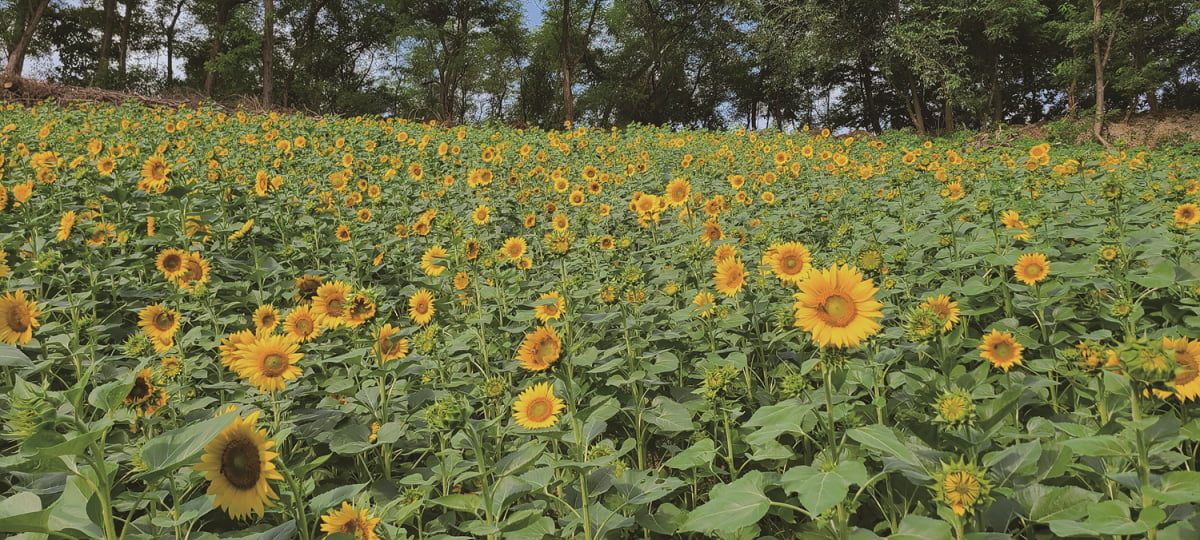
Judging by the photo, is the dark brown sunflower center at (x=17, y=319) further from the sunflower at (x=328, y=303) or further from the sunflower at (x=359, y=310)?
the sunflower at (x=359, y=310)

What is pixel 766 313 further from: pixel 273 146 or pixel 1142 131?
pixel 1142 131

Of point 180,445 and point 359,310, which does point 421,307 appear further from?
point 180,445

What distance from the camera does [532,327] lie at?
2555 millimetres

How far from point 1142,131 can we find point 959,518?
23.2 metres

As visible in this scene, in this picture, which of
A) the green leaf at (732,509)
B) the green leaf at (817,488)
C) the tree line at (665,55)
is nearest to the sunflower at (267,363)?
the green leaf at (732,509)

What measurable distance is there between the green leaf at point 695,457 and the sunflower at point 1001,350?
4.08 ft

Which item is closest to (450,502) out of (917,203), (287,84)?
(917,203)

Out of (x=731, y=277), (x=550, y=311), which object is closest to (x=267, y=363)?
(x=550, y=311)

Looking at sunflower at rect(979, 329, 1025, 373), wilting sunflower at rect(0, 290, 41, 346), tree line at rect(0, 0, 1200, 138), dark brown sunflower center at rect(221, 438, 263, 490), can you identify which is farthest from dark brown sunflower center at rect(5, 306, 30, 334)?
tree line at rect(0, 0, 1200, 138)

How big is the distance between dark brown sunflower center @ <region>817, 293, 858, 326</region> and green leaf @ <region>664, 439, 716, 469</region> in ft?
1.75

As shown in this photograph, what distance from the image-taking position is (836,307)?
138cm

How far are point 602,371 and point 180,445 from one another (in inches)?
54.0

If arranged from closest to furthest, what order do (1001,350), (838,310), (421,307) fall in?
1. (838,310)
2. (1001,350)
3. (421,307)

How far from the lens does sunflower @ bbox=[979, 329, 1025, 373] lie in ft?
6.82
